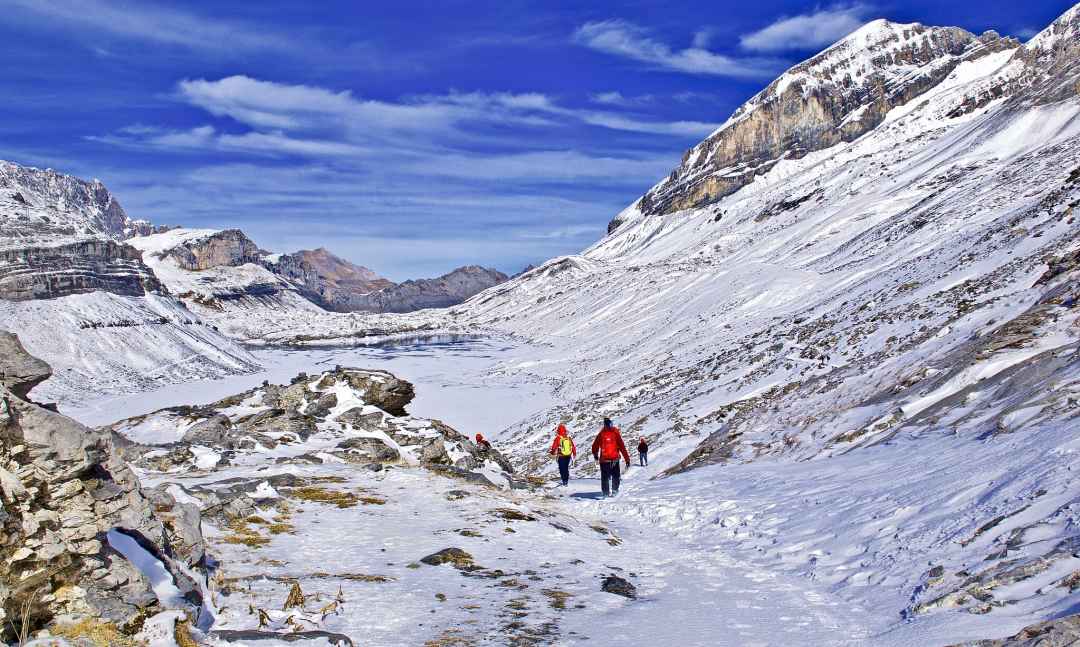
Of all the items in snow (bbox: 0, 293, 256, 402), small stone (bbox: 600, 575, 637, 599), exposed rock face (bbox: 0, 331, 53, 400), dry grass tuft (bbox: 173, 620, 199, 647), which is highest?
snow (bbox: 0, 293, 256, 402)

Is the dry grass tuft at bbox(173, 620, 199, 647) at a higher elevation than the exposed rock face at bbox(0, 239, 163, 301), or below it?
below

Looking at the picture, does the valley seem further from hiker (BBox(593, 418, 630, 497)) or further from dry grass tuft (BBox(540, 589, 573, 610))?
hiker (BBox(593, 418, 630, 497))

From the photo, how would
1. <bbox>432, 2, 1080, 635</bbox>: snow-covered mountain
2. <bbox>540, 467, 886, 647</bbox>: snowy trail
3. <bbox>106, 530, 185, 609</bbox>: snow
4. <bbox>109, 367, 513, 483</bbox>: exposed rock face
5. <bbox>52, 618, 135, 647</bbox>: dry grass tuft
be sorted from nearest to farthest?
<bbox>52, 618, 135, 647</bbox>: dry grass tuft
<bbox>106, 530, 185, 609</bbox>: snow
<bbox>540, 467, 886, 647</bbox>: snowy trail
<bbox>432, 2, 1080, 635</bbox>: snow-covered mountain
<bbox>109, 367, 513, 483</bbox>: exposed rock face

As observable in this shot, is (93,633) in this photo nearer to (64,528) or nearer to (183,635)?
(183,635)

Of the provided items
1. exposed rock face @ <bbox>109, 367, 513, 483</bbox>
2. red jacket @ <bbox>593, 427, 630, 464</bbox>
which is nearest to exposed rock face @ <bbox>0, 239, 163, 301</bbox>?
exposed rock face @ <bbox>109, 367, 513, 483</bbox>

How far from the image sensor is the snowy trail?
881 centimetres

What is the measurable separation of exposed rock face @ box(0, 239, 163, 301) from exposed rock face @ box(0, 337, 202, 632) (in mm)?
124147

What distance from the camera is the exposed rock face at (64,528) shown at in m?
7.35

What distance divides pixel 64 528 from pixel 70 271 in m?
134

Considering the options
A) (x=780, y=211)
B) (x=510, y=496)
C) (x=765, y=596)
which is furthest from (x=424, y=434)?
(x=780, y=211)

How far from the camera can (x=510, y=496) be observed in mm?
19984

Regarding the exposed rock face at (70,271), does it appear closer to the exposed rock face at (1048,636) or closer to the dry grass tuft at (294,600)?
the dry grass tuft at (294,600)

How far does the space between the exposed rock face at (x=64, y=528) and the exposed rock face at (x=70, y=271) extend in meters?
124

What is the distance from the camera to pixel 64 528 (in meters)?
7.89
